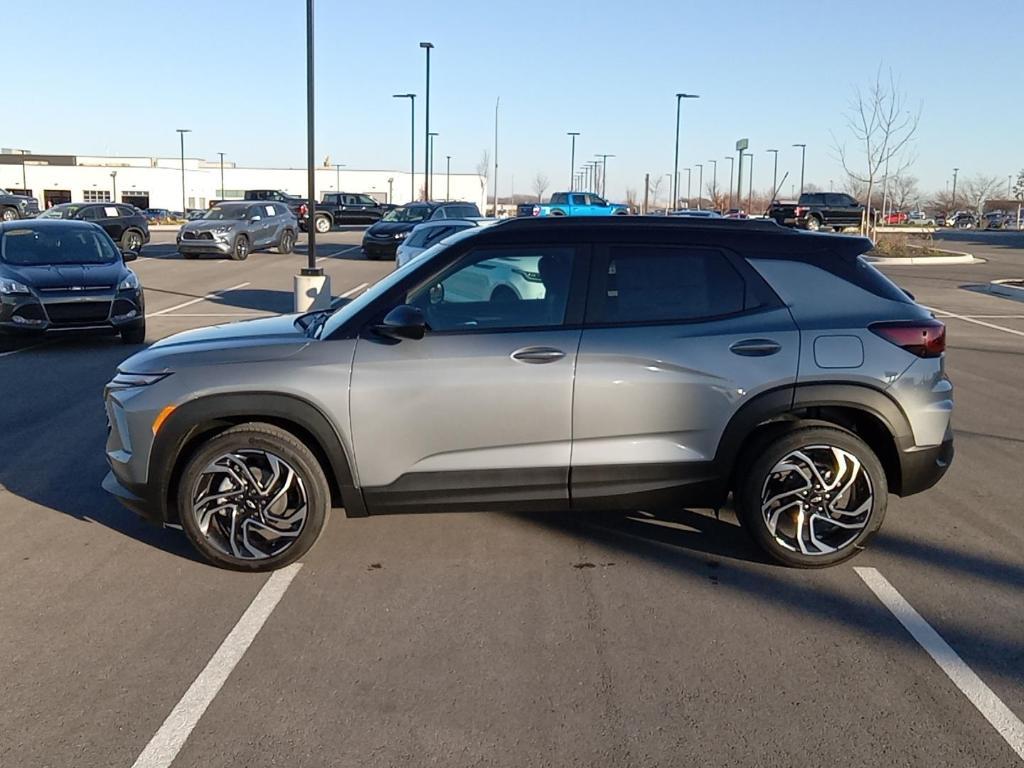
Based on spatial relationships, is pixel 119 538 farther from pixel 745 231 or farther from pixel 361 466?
pixel 745 231

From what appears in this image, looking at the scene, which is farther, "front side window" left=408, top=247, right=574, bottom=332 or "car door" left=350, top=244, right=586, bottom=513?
"front side window" left=408, top=247, right=574, bottom=332

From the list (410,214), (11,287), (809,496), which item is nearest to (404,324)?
(809,496)

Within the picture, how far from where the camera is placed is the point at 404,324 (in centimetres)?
451

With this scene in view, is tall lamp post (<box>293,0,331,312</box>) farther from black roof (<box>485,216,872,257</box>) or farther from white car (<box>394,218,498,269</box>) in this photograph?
black roof (<box>485,216,872,257</box>)

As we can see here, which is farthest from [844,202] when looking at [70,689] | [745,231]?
[70,689]

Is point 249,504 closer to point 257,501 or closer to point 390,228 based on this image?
point 257,501

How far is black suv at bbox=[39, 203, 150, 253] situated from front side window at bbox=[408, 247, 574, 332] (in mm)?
28514

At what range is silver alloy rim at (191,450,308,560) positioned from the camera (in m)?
4.64

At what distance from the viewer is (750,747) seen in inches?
129

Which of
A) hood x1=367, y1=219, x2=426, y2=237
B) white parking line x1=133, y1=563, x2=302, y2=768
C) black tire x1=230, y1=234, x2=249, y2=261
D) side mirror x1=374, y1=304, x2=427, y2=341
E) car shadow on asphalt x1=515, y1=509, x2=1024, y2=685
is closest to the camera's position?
white parking line x1=133, y1=563, x2=302, y2=768

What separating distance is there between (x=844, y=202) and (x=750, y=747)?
41.0m

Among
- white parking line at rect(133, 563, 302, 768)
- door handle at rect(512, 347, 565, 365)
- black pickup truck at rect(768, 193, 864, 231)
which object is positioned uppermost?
black pickup truck at rect(768, 193, 864, 231)

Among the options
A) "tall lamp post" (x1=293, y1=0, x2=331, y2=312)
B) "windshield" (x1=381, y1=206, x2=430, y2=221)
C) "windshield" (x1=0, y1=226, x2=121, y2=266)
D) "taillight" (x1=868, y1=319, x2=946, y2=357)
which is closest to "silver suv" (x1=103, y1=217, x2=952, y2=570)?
"taillight" (x1=868, y1=319, x2=946, y2=357)

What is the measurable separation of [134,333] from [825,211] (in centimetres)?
3461
